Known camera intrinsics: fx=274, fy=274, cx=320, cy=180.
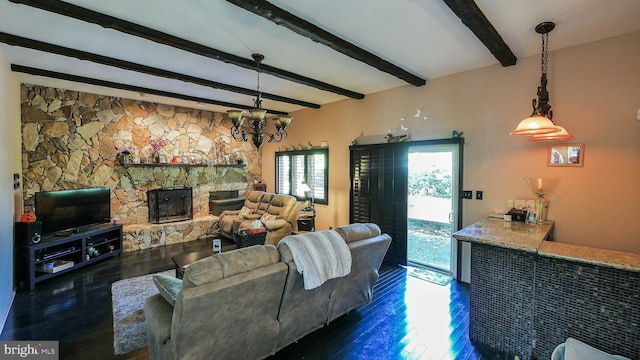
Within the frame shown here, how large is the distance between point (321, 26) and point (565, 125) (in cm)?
299

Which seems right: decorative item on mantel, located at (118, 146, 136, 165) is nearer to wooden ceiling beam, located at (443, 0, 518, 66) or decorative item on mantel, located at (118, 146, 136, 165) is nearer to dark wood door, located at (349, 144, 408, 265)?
dark wood door, located at (349, 144, 408, 265)

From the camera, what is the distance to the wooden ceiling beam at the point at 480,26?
218 cm

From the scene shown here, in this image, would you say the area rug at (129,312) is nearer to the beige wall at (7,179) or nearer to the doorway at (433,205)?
the beige wall at (7,179)

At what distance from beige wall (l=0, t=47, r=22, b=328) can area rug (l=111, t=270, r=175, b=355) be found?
983 mm

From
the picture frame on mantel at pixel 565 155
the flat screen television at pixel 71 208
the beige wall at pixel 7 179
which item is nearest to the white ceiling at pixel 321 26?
the beige wall at pixel 7 179

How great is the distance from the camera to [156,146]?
5.96m

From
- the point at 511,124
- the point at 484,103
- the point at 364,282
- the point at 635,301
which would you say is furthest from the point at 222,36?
the point at 635,301

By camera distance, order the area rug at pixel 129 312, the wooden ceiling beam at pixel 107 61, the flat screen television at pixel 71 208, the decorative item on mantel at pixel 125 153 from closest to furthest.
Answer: the area rug at pixel 129 312
the wooden ceiling beam at pixel 107 61
the flat screen television at pixel 71 208
the decorative item on mantel at pixel 125 153

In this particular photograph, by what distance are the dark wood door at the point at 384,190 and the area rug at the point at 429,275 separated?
0.85ft

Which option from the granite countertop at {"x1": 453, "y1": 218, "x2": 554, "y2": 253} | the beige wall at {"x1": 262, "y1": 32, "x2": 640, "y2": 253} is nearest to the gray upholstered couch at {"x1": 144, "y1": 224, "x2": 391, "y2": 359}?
the granite countertop at {"x1": 453, "y1": 218, "x2": 554, "y2": 253}

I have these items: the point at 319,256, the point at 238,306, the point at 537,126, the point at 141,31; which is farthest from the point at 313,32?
the point at 238,306

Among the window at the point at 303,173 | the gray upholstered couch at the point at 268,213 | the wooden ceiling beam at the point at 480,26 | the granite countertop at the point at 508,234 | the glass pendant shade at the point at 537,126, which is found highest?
the wooden ceiling beam at the point at 480,26

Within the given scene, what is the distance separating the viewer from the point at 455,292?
3.67 metres

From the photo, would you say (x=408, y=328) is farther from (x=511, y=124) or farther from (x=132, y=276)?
(x=132, y=276)
